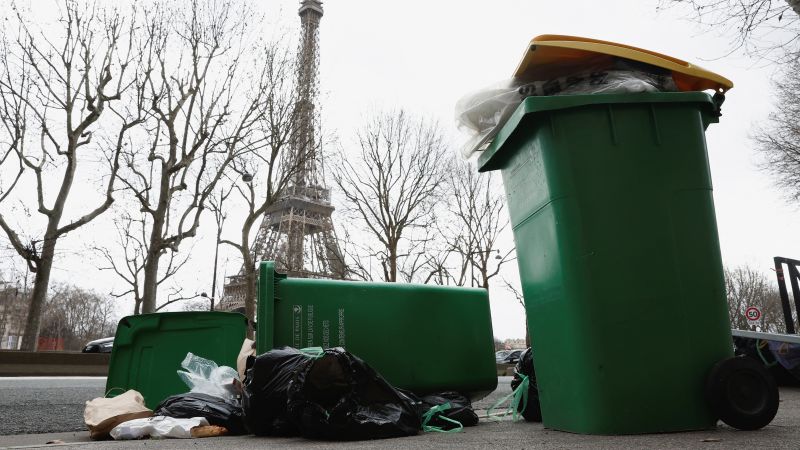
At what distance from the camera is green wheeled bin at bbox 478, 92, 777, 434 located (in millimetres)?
2330

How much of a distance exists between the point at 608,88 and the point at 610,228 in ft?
2.08

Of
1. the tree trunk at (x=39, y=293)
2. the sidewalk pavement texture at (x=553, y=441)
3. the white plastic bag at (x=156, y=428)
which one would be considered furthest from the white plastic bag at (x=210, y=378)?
the tree trunk at (x=39, y=293)

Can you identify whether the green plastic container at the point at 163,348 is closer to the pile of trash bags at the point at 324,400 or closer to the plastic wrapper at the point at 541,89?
the pile of trash bags at the point at 324,400

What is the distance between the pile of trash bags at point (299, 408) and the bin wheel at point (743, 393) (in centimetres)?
144

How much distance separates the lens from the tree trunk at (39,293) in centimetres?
1580

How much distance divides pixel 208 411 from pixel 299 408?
3.70 ft

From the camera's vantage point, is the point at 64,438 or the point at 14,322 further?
the point at 14,322

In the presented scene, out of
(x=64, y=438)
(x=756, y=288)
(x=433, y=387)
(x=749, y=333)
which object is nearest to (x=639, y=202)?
(x=433, y=387)

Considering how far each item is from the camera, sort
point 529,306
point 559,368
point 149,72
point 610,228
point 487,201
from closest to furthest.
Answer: point 610,228 < point 559,368 < point 529,306 < point 149,72 < point 487,201

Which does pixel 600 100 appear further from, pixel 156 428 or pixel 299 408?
pixel 156 428

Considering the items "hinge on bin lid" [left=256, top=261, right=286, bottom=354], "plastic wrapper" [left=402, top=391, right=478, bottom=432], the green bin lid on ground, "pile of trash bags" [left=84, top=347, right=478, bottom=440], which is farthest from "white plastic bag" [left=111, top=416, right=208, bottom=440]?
→ the green bin lid on ground

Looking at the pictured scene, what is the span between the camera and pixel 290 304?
12.7 ft

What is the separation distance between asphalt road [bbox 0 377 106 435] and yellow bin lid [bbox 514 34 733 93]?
175 inches

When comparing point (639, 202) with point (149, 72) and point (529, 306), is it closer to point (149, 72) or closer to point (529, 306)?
point (529, 306)
